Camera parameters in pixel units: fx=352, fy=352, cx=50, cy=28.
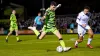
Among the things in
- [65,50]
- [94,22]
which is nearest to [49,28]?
[65,50]

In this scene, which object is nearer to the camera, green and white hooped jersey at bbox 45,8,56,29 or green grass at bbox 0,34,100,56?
green grass at bbox 0,34,100,56

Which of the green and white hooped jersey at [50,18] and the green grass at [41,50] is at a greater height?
the green and white hooped jersey at [50,18]

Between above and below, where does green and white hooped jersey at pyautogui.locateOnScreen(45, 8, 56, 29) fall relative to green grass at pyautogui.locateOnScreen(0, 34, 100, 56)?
above

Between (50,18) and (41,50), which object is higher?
(50,18)

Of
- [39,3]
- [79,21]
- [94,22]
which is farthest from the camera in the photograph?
[39,3]

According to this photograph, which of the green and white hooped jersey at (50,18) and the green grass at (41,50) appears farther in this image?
the green and white hooped jersey at (50,18)

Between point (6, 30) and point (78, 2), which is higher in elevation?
point (78, 2)

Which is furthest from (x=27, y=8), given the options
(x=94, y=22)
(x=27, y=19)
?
(x=94, y=22)

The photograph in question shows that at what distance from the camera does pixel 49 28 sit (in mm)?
17094

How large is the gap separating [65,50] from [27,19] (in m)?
38.3

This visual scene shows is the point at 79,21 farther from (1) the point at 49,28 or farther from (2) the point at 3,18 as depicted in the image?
(2) the point at 3,18

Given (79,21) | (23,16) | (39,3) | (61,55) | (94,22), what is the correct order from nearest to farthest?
(61,55), (79,21), (94,22), (23,16), (39,3)

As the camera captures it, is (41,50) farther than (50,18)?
Yes

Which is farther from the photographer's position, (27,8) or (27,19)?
(27,8)
